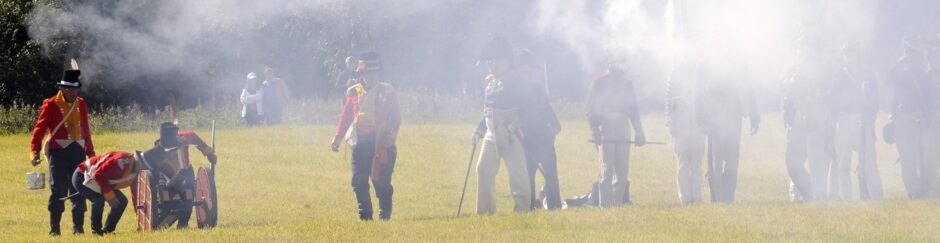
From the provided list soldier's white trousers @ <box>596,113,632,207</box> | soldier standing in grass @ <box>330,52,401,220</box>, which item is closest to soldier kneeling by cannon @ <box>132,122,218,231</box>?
soldier standing in grass @ <box>330,52,401,220</box>

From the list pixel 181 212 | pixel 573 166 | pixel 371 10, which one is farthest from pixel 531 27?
pixel 181 212

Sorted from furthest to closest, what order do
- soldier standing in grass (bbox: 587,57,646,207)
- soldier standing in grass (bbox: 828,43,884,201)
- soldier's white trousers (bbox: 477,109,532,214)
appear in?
1. soldier standing in grass (bbox: 828,43,884,201)
2. soldier standing in grass (bbox: 587,57,646,207)
3. soldier's white trousers (bbox: 477,109,532,214)

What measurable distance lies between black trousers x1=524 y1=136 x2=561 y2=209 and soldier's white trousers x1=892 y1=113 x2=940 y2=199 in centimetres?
392

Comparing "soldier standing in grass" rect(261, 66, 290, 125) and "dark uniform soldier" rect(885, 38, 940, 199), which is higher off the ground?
"soldier standing in grass" rect(261, 66, 290, 125)

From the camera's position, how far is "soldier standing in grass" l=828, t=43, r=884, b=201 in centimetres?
1728

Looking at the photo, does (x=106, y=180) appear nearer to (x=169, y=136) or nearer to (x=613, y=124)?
(x=169, y=136)

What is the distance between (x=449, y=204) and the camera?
19.2 meters

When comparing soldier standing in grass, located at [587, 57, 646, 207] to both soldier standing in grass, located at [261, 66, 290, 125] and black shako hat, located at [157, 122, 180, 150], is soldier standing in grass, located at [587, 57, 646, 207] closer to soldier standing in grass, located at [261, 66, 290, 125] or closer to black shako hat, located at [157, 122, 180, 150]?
black shako hat, located at [157, 122, 180, 150]

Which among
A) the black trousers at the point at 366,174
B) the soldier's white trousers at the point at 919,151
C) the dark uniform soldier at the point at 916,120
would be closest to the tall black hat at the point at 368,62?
the black trousers at the point at 366,174

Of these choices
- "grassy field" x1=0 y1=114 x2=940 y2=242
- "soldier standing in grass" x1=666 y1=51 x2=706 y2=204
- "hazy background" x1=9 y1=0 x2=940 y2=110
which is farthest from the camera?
"hazy background" x1=9 y1=0 x2=940 y2=110

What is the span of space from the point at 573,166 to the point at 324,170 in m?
3.70

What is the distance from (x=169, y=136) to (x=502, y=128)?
324cm

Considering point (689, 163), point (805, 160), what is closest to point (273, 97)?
point (689, 163)

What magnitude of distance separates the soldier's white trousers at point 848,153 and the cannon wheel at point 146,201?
7401 mm
